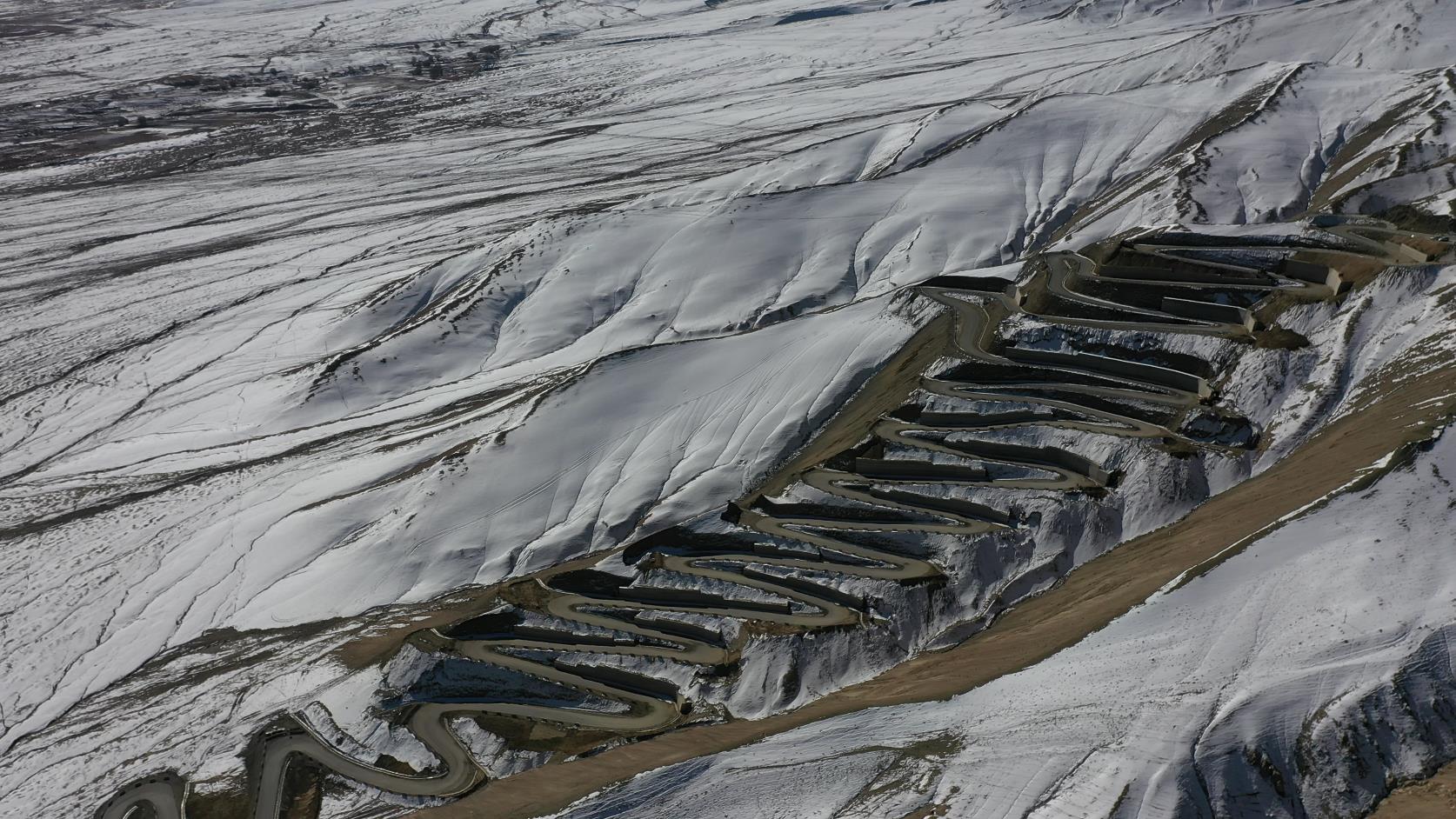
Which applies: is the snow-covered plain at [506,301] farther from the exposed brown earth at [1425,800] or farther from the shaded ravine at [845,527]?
the exposed brown earth at [1425,800]

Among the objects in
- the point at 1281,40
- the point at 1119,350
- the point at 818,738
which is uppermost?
the point at 1281,40

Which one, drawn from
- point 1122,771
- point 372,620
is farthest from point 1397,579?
point 372,620

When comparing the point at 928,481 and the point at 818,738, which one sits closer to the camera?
the point at 818,738

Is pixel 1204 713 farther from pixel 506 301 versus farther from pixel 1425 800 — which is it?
pixel 506 301

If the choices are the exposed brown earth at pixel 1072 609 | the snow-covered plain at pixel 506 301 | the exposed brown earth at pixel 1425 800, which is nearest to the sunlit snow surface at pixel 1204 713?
the exposed brown earth at pixel 1425 800

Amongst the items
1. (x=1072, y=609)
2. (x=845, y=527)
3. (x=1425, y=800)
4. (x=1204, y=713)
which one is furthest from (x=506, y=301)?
(x=1425, y=800)

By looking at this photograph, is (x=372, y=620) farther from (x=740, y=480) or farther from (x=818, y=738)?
(x=818, y=738)
